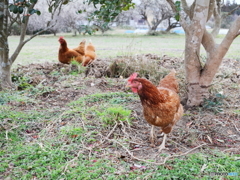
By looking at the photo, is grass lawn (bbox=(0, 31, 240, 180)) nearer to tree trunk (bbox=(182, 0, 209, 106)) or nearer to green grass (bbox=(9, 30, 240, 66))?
tree trunk (bbox=(182, 0, 209, 106))

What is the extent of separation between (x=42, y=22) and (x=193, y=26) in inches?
902

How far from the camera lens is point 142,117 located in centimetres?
338

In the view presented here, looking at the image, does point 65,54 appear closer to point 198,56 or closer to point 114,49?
point 198,56

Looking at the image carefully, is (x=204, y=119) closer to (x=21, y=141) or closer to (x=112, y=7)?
(x=112, y=7)

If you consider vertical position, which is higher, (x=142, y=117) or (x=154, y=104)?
(x=154, y=104)

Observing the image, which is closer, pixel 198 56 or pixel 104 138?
pixel 104 138

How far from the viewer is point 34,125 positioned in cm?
314

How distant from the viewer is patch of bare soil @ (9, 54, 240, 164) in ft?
8.64

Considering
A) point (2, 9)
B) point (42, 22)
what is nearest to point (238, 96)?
point (2, 9)

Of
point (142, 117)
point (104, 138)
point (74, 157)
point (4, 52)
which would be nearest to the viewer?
point (74, 157)

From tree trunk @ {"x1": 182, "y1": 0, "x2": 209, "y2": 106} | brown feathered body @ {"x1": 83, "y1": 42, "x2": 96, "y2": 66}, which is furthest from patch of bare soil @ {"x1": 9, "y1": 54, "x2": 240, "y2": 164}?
brown feathered body @ {"x1": 83, "y1": 42, "x2": 96, "y2": 66}

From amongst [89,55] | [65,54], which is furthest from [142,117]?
[65,54]

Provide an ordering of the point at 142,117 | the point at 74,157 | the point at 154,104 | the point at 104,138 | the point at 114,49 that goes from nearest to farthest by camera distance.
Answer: the point at 74,157, the point at 154,104, the point at 104,138, the point at 142,117, the point at 114,49

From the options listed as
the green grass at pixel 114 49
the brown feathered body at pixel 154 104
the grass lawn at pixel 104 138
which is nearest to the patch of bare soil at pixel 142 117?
the grass lawn at pixel 104 138
